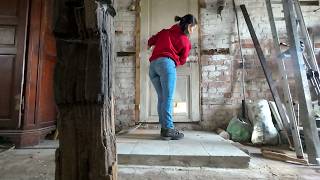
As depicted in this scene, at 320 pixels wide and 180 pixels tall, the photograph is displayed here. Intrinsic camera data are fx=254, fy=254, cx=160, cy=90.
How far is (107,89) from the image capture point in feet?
2.62

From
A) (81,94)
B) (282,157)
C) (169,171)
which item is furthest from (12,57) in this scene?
(282,157)

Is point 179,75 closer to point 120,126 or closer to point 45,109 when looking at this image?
point 120,126

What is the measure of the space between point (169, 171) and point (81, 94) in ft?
3.96

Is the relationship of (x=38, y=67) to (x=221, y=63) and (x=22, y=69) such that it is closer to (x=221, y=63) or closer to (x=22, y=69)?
(x=22, y=69)

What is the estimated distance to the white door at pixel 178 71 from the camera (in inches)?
148

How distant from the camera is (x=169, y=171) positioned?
1794mm

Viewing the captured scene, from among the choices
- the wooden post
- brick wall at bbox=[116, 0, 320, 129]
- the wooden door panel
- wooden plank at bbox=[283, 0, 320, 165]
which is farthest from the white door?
the wooden post

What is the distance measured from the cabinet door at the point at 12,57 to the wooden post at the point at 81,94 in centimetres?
218

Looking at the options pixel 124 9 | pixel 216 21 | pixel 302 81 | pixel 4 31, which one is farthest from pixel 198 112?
pixel 4 31

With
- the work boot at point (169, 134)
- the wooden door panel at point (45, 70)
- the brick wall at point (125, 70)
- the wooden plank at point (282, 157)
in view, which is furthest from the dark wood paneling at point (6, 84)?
the wooden plank at point (282, 157)

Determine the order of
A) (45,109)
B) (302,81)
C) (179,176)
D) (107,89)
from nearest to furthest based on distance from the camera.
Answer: (107,89) < (179,176) < (302,81) < (45,109)

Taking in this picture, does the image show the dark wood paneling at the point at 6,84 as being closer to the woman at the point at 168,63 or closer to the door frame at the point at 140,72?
the woman at the point at 168,63

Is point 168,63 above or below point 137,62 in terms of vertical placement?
below

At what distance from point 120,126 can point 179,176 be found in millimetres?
2212
